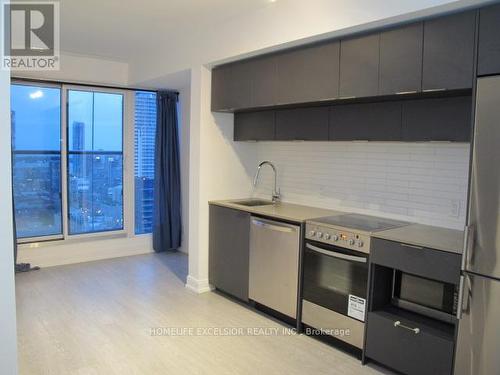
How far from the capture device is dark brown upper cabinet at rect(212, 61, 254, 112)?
12.6 ft

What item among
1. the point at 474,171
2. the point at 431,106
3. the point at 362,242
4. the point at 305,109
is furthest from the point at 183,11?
the point at 474,171

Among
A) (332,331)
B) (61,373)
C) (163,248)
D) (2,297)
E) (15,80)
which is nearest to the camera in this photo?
(2,297)

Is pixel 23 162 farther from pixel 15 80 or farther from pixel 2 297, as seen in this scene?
pixel 2 297

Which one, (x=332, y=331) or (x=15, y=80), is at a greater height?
(x=15, y=80)

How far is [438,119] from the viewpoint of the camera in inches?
112

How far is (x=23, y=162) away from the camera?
5.03 m

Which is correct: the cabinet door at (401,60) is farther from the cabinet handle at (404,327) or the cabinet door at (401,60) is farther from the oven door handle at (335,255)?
the cabinet handle at (404,327)

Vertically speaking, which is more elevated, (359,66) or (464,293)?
(359,66)

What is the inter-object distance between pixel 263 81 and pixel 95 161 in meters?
2.97

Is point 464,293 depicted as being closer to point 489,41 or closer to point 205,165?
point 489,41

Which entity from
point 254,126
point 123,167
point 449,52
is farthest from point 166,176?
point 449,52

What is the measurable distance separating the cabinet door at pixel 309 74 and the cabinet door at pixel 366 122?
1.13 ft

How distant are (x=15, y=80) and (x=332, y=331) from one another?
441 cm

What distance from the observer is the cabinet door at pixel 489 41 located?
88.0 inches
